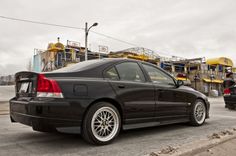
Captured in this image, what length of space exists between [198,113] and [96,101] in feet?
9.04

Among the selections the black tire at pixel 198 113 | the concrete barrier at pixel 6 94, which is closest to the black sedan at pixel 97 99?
the black tire at pixel 198 113

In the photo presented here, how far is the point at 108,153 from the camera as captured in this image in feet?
9.86

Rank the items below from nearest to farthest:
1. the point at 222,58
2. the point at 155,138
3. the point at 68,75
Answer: the point at 68,75
the point at 155,138
the point at 222,58

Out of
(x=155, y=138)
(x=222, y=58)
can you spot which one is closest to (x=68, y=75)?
(x=155, y=138)

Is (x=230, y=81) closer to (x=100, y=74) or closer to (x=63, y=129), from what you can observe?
(x=100, y=74)

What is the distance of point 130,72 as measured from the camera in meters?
4.04

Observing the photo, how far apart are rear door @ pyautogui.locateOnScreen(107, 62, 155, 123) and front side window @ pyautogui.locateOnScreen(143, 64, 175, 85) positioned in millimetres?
192

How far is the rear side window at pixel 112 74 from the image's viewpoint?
12.2ft

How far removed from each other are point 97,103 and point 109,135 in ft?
1.82

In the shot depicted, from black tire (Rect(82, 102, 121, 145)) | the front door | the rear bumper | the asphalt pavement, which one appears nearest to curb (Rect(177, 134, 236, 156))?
the asphalt pavement

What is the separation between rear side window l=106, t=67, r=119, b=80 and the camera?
3704 millimetres

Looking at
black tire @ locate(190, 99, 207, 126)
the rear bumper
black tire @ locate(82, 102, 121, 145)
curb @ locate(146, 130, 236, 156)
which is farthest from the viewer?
black tire @ locate(190, 99, 207, 126)

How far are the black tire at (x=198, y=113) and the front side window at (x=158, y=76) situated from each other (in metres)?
0.81

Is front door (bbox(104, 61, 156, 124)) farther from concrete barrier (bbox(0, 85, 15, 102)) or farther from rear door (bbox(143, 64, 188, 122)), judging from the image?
concrete barrier (bbox(0, 85, 15, 102))
